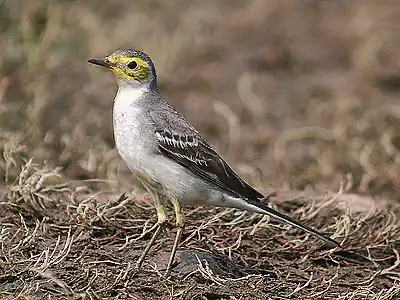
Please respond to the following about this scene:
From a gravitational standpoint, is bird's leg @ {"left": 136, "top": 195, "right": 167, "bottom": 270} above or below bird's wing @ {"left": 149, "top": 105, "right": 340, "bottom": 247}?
below

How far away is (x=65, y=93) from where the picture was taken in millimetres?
9664

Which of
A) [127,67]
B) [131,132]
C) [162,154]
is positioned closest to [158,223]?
[162,154]

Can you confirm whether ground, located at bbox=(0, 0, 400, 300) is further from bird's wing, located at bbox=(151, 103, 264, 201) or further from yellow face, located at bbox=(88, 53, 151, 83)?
yellow face, located at bbox=(88, 53, 151, 83)

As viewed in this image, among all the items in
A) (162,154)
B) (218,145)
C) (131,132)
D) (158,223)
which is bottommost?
(218,145)

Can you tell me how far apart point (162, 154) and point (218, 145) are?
4.11 meters

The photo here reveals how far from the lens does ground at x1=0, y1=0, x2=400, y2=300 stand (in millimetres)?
5359

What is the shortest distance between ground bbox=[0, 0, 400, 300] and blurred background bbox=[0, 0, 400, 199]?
0.08ft

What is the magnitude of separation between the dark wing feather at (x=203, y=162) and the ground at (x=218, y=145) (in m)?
0.36

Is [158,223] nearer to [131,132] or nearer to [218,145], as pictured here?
[131,132]

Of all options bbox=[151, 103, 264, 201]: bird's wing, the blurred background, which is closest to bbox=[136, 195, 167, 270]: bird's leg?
bbox=[151, 103, 264, 201]: bird's wing

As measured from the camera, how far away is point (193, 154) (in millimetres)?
5625

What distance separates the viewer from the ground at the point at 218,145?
5359 mm

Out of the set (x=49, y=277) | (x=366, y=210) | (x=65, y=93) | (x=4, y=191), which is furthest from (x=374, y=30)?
(x=49, y=277)

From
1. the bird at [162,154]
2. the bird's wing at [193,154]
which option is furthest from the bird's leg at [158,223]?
the bird's wing at [193,154]
